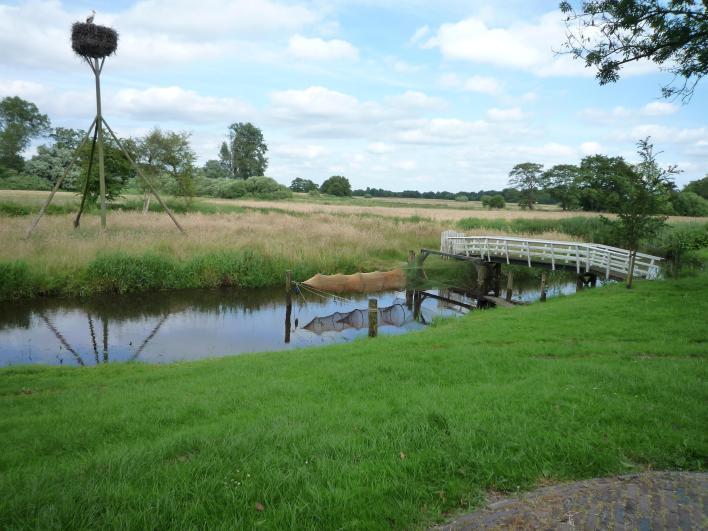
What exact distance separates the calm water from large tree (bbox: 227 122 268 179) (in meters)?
78.2

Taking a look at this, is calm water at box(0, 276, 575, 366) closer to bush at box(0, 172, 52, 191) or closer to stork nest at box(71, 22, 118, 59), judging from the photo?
stork nest at box(71, 22, 118, 59)

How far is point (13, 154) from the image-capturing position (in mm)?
66812

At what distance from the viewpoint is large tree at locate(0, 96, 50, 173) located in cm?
6556

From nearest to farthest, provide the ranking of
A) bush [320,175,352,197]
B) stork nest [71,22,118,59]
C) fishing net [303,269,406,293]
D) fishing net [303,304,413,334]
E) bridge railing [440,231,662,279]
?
fishing net [303,304,413,334] → bridge railing [440,231,662,279] → stork nest [71,22,118,59] → fishing net [303,269,406,293] → bush [320,175,352,197]

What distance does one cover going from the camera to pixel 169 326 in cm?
1662

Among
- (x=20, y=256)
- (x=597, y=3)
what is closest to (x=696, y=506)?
(x=597, y=3)

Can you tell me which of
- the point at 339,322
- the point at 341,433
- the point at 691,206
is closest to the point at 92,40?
the point at 339,322

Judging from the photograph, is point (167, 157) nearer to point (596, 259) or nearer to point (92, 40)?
point (92, 40)

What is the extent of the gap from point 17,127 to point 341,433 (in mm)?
81042

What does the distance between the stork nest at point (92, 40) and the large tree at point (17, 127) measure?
5262cm

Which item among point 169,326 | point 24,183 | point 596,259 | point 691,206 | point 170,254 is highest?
point 691,206

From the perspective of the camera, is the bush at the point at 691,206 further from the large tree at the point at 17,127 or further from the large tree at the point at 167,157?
the large tree at the point at 17,127

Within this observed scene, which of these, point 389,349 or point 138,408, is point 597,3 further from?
point 138,408

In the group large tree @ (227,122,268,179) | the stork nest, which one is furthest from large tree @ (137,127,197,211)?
large tree @ (227,122,268,179)
